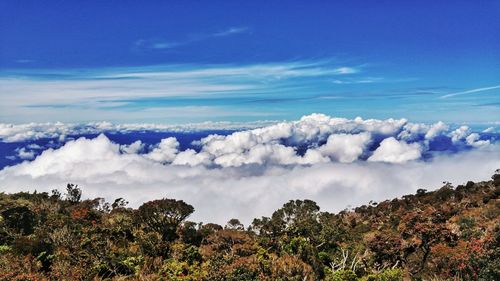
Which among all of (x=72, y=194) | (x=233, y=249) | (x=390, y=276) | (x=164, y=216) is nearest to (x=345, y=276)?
(x=390, y=276)

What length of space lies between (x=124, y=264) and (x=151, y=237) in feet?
A: 16.6

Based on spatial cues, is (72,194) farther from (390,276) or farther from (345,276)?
(390,276)

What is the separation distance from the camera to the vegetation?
24.2 metres

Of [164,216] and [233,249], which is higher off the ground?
[164,216]

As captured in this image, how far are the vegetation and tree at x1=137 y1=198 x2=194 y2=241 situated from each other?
0.09 m

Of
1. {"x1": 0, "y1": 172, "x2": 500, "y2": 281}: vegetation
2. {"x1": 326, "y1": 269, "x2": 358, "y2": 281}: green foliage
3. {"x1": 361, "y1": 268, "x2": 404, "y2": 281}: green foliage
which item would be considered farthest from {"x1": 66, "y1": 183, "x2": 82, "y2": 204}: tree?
{"x1": 361, "y1": 268, "x2": 404, "y2": 281}: green foliage

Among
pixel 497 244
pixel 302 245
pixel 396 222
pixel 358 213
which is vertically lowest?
pixel 358 213

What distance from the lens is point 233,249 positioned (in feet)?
109

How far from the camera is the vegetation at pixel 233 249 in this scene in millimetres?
24219

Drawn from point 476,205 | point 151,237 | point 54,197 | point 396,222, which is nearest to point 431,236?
point 151,237

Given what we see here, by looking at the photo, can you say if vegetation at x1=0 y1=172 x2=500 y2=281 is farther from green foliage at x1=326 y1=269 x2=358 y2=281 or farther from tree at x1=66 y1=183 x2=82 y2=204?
tree at x1=66 y1=183 x2=82 y2=204

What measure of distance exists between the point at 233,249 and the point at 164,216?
690 centimetres

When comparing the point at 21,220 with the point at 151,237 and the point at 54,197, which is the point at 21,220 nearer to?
the point at 151,237

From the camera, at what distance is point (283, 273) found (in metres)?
24.9
